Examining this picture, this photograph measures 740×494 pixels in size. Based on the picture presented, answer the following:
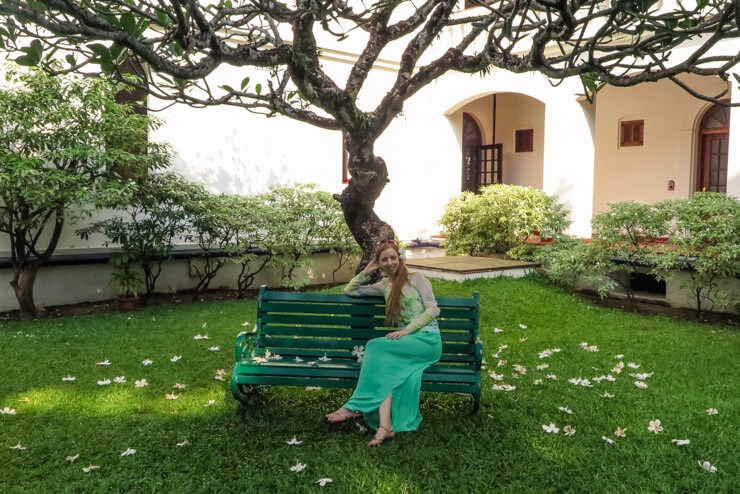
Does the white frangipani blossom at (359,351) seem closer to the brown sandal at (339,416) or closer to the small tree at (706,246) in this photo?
the brown sandal at (339,416)

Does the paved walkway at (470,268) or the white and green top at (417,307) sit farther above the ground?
the white and green top at (417,307)


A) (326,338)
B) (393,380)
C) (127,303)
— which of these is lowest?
(127,303)

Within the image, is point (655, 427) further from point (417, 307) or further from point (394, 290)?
point (394, 290)

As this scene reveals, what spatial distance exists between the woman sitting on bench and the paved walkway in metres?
5.06

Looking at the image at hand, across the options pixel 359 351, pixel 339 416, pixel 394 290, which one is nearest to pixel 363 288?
pixel 394 290

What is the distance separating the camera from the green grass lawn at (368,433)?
3.70 m

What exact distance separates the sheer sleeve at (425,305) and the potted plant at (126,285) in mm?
5882

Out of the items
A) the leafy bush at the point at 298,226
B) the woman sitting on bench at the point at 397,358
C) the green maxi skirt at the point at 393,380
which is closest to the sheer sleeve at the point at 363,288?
the woman sitting on bench at the point at 397,358

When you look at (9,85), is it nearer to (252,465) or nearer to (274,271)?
(274,271)

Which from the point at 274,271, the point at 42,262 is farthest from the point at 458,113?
the point at 42,262

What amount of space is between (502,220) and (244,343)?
7317mm

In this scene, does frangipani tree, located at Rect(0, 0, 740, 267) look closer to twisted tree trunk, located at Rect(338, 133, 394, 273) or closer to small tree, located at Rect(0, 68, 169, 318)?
twisted tree trunk, located at Rect(338, 133, 394, 273)

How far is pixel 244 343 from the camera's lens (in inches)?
192

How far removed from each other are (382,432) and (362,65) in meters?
3.12
